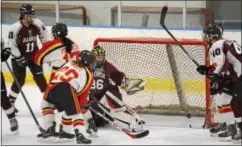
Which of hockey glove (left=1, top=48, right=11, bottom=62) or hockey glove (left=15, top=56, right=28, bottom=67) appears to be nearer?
hockey glove (left=1, top=48, right=11, bottom=62)

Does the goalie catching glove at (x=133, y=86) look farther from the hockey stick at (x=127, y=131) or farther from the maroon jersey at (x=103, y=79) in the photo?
the hockey stick at (x=127, y=131)

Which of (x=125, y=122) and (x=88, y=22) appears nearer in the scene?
(x=125, y=122)

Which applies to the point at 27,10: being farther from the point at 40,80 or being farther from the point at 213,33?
the point at 213,33

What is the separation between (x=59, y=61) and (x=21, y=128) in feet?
1.89

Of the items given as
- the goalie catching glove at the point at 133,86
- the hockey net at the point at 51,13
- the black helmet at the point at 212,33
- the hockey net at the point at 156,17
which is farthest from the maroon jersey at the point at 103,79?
the hockey net at the point at 51,13

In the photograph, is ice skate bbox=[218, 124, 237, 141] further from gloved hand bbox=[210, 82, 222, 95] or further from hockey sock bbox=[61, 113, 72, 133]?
hockey sock bbox=[61, 113, 72, 133]

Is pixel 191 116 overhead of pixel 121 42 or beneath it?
beneath

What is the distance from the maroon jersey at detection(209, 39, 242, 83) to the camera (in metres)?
4.06

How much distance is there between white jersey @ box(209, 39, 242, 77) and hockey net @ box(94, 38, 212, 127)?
689 millimetres

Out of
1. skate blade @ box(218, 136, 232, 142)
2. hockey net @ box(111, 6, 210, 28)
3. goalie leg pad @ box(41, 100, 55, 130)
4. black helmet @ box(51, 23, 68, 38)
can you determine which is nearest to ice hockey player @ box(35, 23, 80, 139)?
black helmet @ box(51, 23, 68, 38)

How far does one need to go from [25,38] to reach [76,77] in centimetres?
114

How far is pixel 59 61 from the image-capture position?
185 inches

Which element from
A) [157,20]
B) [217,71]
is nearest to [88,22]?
[157,20]

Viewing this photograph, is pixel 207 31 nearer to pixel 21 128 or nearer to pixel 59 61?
pixel 59 61
